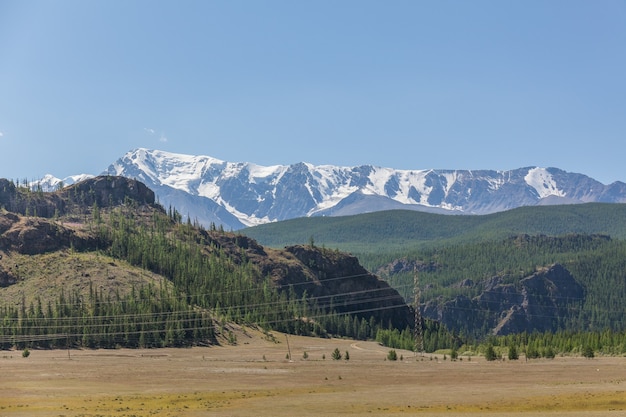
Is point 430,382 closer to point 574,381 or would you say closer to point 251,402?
point 574,381

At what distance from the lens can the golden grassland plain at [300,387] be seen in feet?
322

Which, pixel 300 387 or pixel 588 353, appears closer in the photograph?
pixel 300 387

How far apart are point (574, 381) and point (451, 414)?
43993mm

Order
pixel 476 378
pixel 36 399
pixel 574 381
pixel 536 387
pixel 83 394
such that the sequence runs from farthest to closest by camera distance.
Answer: pixel 476 378 → pixel 574 381 → pixel 536 387 → pixel 83 394 → pixel 36 399

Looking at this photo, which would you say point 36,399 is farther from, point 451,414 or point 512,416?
point 512,416

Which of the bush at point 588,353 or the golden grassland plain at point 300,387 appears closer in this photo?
the golden grassland plain at point 300,387

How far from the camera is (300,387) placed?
128000 mm

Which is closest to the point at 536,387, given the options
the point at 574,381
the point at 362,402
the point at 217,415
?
the point at 574,381

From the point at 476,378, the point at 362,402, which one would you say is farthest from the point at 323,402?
the point at 476,378

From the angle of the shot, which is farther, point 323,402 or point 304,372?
point 304,372

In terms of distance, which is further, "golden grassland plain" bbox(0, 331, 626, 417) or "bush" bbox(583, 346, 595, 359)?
"bush" bbox(583, 346, 595, 359)

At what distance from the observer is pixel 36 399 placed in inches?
4139

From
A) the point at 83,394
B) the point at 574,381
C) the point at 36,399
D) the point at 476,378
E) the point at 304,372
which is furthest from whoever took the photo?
the point at 304,372

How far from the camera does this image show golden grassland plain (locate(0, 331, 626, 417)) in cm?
9812
